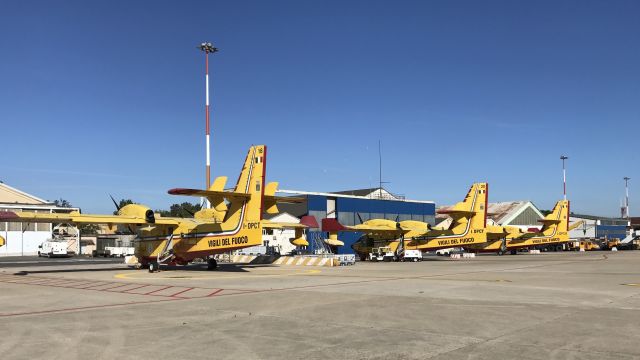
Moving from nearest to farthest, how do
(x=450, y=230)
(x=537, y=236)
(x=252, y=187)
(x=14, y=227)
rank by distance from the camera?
(x=252, y=187), (x=450, y=230), (x=537, y=236), (x=14, y=227)

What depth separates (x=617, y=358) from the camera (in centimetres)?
853

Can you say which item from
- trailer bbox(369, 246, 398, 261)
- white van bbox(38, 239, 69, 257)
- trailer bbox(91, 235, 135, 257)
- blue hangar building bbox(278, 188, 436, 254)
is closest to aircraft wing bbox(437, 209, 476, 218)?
trailer bbox(369, 246, 398, 261)

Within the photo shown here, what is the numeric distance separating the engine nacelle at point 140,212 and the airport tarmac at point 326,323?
14.0m

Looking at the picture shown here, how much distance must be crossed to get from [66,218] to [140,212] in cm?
520

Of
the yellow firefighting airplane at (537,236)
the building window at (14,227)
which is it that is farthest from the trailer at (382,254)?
the building window at (14,227)

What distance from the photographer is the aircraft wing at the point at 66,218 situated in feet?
100

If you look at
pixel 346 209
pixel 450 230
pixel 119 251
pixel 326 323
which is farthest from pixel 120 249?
pixel 326 323

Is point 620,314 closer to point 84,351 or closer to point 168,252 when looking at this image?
point 84,351

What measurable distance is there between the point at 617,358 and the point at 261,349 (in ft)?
19.7

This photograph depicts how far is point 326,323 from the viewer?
1221cm

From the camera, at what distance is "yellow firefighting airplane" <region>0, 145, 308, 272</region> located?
31297 millimetres

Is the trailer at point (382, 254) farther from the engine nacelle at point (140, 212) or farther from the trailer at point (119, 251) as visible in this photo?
the trailer at point (119, 251)

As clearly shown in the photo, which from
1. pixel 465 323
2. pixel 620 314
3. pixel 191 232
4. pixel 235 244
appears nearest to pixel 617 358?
pixel 465 323

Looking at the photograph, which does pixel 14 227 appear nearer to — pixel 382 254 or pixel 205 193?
pixel 382 254
